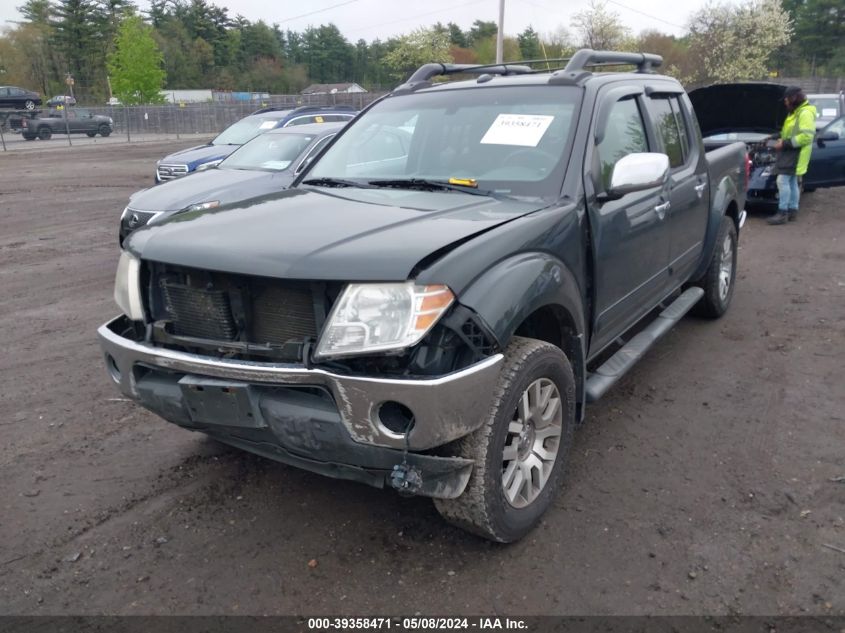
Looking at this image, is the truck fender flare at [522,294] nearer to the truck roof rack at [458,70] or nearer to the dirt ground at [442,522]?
the dirt ground at [442,522]

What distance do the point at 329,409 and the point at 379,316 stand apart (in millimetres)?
385

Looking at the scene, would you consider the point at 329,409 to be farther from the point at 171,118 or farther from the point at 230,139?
the point at 171,118

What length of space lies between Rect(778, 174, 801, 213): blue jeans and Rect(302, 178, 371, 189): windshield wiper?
8666mm

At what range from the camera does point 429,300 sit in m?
2.53

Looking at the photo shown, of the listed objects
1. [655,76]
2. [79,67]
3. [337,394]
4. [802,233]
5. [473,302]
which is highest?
[79,67]

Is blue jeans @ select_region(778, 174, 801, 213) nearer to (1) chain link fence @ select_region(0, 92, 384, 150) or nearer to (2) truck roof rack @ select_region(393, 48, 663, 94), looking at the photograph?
(2) truck roof rack @ select_region(393, 48, 663, 94)

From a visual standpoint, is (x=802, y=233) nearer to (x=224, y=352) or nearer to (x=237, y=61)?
(x=224, y=352)

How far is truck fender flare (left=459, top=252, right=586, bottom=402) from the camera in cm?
265

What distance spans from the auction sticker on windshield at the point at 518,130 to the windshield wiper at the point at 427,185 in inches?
14.2

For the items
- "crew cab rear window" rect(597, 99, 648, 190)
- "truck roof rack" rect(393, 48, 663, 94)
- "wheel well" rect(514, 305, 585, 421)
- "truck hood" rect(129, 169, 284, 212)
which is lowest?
"wheel well" rect(514, 305, 585, 421)

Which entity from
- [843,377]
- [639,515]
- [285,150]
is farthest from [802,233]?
[639,515]

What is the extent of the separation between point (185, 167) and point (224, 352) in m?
9.63

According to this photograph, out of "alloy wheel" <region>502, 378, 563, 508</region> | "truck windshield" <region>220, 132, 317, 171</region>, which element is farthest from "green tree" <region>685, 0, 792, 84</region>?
"alloy wheel" <region>502, 378, 563, 508</region>

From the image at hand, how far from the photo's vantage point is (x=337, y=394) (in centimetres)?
252
